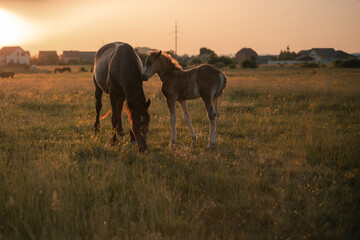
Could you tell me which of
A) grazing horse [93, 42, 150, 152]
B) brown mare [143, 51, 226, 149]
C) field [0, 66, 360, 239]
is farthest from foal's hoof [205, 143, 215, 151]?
grazing horse [93, 42, 150, 152]

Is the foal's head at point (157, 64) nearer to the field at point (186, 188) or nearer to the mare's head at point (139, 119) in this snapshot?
the mare's head at point (139, 119)

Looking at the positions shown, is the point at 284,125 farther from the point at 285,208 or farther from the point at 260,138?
the point at 285,208

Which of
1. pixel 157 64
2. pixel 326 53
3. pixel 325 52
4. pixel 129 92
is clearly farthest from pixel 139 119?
pixel 325 52

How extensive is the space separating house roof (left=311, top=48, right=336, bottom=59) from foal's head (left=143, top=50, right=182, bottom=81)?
103444 millimetres

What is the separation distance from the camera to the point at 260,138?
7.01 m

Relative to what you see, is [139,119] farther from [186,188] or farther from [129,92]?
[186,188]

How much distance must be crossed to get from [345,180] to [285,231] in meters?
2.05

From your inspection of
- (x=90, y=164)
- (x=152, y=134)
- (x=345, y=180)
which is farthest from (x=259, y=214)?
(x=152, y=134)

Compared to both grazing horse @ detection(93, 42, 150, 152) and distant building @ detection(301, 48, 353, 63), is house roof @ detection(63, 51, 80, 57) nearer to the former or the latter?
distant building @ detection(301, 48, 353, 63)

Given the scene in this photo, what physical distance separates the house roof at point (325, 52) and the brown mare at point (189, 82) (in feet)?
339

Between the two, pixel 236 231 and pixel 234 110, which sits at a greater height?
pixel 234 110

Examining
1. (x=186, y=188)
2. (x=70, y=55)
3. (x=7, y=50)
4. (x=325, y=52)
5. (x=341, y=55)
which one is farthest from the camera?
(x=70, y=55)

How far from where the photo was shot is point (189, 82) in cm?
618

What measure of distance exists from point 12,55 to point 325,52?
369 feet
